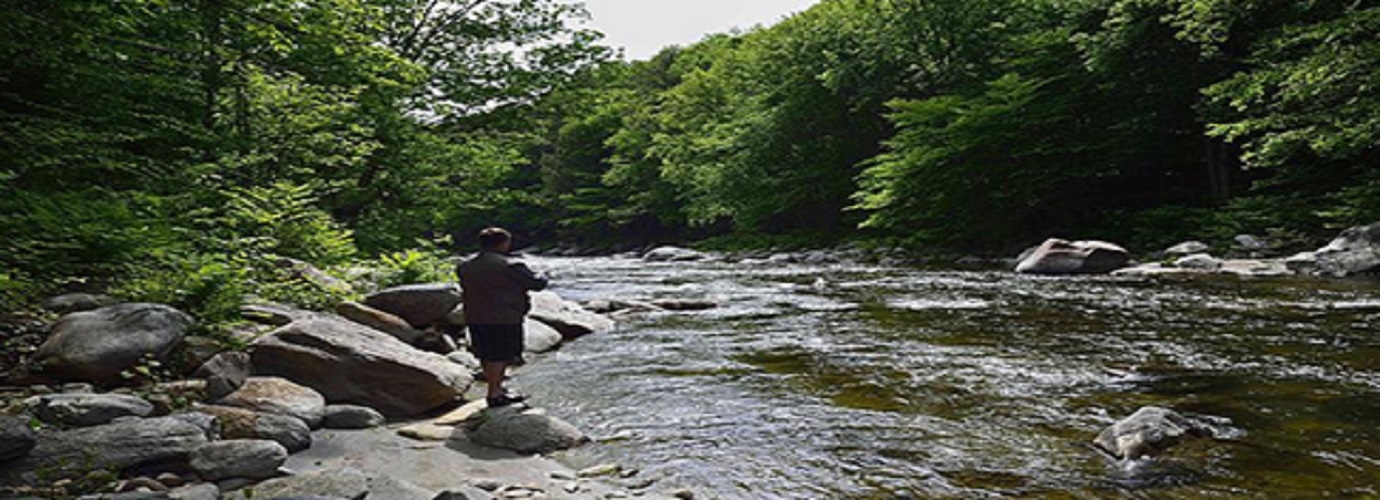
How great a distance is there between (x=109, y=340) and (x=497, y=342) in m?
2.87

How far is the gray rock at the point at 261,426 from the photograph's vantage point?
5.04 metres

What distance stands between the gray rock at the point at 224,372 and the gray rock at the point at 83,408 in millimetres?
890

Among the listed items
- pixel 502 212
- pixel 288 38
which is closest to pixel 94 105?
pixel 288 38

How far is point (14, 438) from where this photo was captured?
12.8 feet

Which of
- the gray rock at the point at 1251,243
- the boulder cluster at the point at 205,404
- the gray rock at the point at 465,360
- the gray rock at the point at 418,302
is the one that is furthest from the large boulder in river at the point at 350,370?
the gray rock at the point at 1251,243

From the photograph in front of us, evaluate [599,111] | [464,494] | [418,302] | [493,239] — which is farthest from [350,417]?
[599,111]

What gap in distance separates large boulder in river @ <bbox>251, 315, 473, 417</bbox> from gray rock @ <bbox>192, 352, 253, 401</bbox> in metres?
0.16

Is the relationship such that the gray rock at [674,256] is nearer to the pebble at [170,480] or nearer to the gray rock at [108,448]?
the gray rock at [108,448]

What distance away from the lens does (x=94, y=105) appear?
6227 mm

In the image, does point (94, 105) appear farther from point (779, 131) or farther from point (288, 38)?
point (779, 131)

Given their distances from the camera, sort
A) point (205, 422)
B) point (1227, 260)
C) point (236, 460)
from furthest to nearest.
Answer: point (1227, 260) → point (205, 422) → point (236, 460)

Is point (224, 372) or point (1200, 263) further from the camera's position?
point (1200, 263)

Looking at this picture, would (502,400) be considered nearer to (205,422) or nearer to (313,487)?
(205,422)

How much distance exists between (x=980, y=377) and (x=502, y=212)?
62079 millimetres
